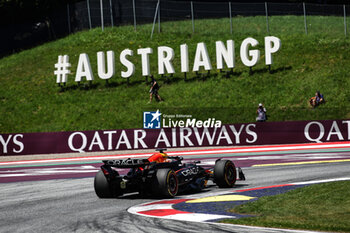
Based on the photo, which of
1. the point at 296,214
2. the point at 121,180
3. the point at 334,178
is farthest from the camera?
the point at 334,178

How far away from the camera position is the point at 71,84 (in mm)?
43562

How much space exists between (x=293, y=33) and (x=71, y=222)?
38.0 m

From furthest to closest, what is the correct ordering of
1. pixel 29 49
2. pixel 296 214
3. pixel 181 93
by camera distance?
pixel 29 49 → pixel 181 93 → pixel 296 214

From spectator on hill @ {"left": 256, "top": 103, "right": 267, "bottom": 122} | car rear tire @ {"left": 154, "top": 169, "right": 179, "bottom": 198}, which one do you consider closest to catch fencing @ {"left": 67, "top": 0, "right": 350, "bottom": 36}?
spectator on hill @ {"left": 256, "top": 103, "right": 267, "bottom": 122}

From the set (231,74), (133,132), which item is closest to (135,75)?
(231,74)

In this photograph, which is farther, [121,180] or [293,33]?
[293,33]

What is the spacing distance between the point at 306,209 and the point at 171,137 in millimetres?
18892

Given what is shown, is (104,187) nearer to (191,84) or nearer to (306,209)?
(306,209)

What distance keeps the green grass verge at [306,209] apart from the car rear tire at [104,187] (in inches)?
137

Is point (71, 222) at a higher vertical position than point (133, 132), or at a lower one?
lower

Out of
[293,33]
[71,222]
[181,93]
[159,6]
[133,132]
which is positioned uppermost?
[159,6]

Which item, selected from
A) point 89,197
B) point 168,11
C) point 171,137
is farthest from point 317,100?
point 89,197

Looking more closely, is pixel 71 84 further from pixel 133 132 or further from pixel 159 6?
pixel 133 132

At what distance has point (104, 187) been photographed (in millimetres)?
12336
